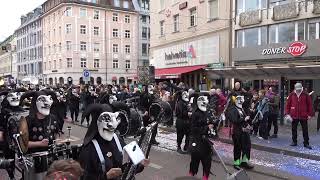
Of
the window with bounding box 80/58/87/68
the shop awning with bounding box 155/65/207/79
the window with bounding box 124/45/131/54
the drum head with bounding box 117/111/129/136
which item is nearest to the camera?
the drum head with bounding box 117/111/129/136

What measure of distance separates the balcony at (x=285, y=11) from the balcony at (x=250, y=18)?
114 cm

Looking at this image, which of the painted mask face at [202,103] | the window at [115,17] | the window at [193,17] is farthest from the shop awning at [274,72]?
the window at [115,17]

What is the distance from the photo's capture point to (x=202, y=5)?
30.6m

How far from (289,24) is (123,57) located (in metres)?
44.7

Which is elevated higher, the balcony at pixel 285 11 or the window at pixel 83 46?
the window at pixel 83 46

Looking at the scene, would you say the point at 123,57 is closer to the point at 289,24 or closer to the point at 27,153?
the point at 289,24

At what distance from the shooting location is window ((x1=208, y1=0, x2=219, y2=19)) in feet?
94.8

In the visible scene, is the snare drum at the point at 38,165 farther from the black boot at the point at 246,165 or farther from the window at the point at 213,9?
the window at the point at 213,9

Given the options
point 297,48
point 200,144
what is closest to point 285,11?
point 297,48

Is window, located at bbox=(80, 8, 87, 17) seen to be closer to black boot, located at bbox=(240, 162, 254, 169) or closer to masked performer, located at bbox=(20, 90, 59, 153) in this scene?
black boot, located at bbox=(240, 162, 254, 169)

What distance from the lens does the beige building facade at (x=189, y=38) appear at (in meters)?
28.0

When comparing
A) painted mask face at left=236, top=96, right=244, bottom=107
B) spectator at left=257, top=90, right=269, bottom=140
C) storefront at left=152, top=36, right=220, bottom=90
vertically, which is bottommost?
spectator at left=257, top=90, right=269, bottom=140

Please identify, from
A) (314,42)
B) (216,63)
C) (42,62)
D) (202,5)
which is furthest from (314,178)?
(42,62)

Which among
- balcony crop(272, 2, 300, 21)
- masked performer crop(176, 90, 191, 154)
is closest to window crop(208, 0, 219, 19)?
balcony crop(272, 2, 300, 21)
